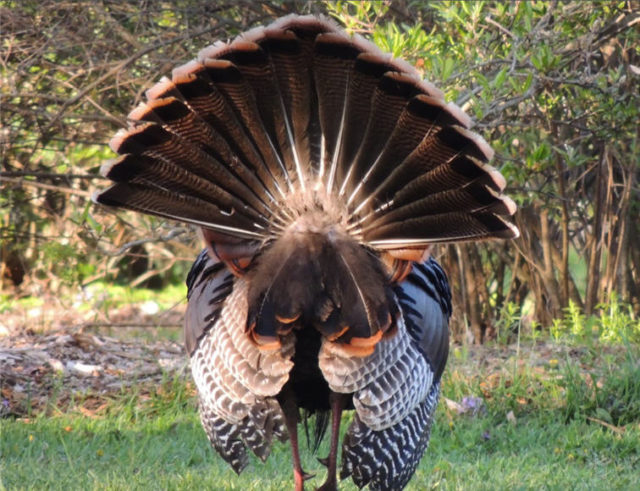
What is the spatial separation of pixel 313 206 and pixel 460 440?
2.44m

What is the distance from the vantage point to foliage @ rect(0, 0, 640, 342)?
686 centimetres

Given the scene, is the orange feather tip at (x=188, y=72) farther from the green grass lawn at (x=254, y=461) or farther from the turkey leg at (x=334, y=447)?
the green grass lawn at (x=254, y=461)

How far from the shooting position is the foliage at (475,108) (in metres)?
6.86

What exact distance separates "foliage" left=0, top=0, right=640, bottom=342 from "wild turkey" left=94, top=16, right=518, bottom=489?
199 cm

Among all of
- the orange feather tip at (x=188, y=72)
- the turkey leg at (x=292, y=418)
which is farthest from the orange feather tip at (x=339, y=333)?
the orange feather tip at (x=188, y=72)

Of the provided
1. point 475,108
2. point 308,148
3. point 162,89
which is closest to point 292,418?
→ point 308,148

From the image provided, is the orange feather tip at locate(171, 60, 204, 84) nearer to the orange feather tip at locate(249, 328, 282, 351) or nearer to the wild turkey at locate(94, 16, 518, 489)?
the wild turkey at locate(94, 16, 518, 489)

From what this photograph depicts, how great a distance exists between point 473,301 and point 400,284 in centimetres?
438

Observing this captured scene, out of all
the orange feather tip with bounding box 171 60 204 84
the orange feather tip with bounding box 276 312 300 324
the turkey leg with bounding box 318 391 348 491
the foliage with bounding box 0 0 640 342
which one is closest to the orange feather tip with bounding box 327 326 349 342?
the orange feather tip with bounding box 276 312 300 324

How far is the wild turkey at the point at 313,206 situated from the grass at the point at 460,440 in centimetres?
97

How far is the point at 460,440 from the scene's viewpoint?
648 centimetres

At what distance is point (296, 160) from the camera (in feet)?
15.2

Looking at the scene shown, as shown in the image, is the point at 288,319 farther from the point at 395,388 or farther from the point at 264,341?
the point at 395,388

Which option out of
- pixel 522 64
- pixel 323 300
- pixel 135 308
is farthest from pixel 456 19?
pixel 135 308
